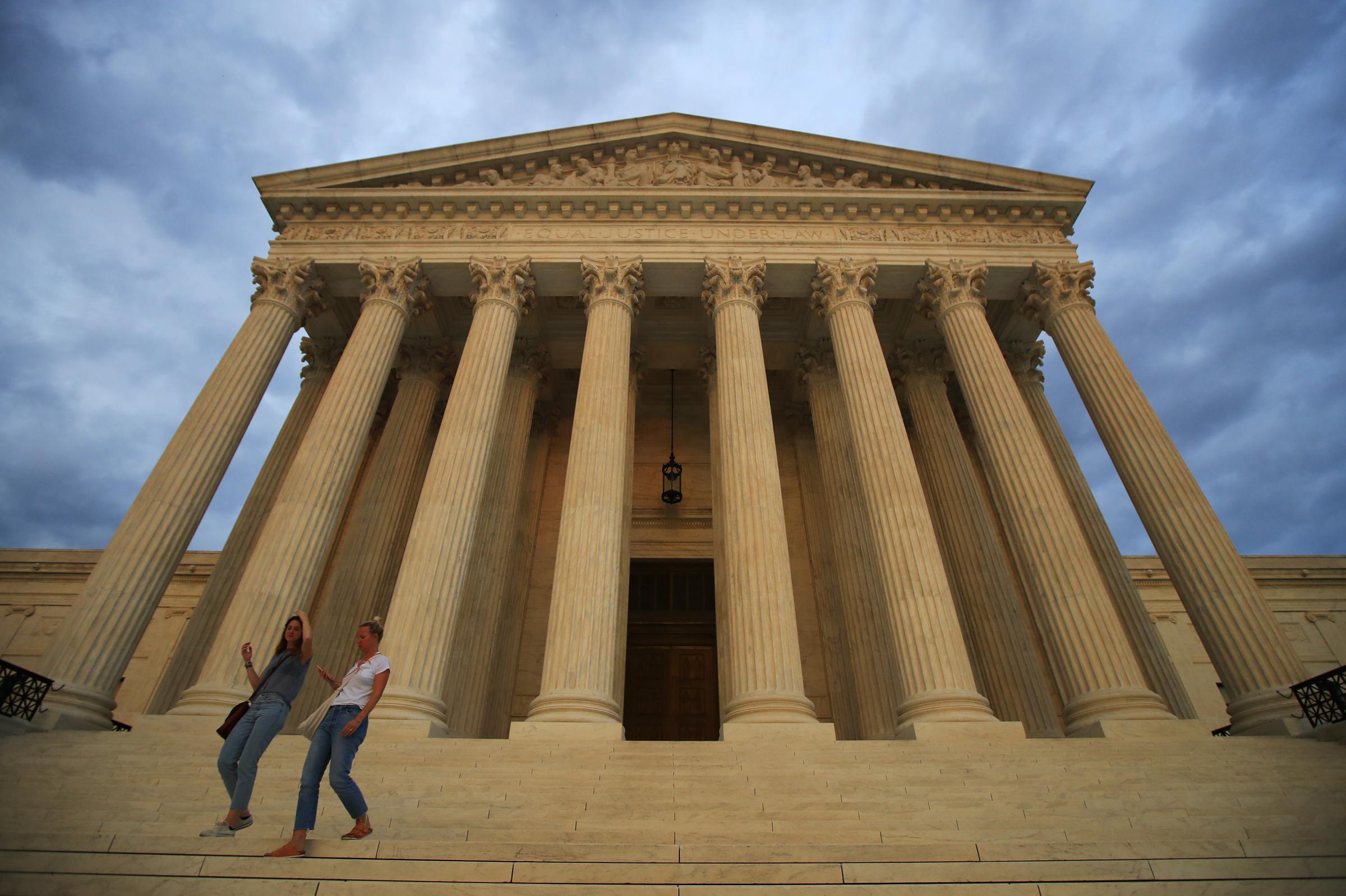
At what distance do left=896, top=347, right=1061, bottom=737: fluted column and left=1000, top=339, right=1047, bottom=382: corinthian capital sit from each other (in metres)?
1.89

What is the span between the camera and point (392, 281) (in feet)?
58.2

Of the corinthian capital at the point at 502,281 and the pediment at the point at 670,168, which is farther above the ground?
the pediment at the point at 670,168

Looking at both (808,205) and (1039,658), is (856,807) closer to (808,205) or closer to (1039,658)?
(1039,658)

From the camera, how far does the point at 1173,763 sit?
944 centimetres

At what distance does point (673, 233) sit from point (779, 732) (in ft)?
43.7

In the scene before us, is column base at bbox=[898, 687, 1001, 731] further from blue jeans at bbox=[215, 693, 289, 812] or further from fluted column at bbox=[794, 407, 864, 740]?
blue jeans at bbox=[215, 693, 289, 812]

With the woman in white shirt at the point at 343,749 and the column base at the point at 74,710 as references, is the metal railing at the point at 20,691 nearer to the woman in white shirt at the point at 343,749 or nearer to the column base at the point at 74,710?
the column base at the point at 74,710

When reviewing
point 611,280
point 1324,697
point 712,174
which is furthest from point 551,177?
point 1324,697

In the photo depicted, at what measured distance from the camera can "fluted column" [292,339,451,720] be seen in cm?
1616

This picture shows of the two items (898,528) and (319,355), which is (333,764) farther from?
(319,355)

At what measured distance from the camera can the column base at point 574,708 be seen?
11445mm

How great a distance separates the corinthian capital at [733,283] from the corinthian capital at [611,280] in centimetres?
189

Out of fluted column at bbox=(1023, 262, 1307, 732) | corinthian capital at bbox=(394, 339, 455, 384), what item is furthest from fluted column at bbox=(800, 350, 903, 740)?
corinthian capital at bbox=(394, 339, 455, 384)

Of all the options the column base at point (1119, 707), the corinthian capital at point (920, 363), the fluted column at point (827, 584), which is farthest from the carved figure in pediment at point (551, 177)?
the column base at point (1119, 707)
